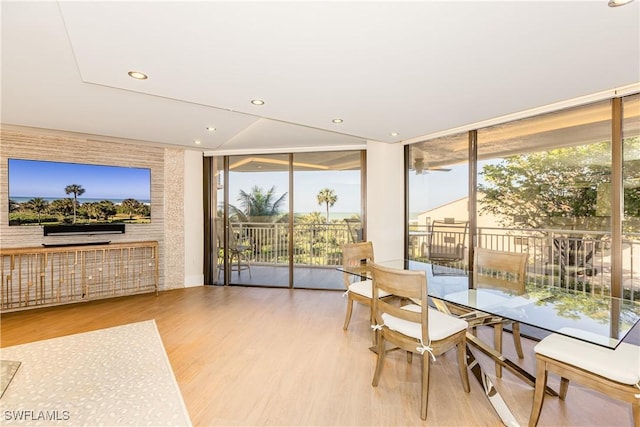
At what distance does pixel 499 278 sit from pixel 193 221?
474 cm

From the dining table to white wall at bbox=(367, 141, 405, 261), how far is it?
159cm

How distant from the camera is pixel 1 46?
1.94m

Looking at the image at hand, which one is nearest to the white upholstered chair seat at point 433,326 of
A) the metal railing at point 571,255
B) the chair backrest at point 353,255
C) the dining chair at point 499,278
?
the dining chair at point 499,278

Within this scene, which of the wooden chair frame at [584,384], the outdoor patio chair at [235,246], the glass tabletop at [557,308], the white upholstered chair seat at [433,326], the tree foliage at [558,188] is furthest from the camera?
the outdoor patio chair at [235,246]

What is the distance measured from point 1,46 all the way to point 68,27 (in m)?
0.77

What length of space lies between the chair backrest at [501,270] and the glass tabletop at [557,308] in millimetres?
107

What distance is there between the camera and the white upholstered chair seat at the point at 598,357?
152cm

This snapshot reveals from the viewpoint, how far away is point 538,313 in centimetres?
209

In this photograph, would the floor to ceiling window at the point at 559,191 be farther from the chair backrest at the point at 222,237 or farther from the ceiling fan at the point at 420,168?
the chair backrest at the point at 222,237

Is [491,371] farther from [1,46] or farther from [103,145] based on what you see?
[103,145]

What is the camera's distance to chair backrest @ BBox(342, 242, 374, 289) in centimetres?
346

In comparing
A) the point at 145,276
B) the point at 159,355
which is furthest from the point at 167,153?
the point at 159,355

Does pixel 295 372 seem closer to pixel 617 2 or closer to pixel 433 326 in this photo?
pixel 433 326

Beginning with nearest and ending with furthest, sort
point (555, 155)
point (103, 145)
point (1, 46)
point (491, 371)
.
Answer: point (1, 46) < point (491, 371) < point (555, 155) < point (103, 145)
